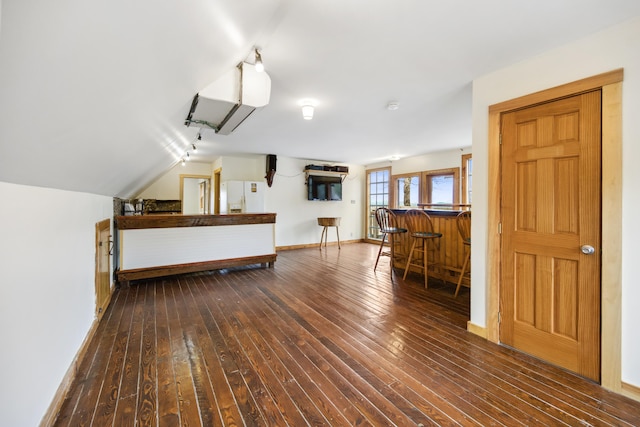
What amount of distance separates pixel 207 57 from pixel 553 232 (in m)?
2.68

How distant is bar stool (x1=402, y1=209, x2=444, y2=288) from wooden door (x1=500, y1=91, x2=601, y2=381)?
158cm

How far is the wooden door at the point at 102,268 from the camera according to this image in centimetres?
256

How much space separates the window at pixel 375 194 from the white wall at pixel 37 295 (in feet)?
22.0

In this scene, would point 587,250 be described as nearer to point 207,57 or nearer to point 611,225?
point 611,225

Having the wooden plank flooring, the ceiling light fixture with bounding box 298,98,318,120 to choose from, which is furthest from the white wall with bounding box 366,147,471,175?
the ceiling light fixture with bounding box 298,98,318,120

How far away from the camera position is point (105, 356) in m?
2.04

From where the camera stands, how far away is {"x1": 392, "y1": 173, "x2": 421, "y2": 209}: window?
6719 millimetres

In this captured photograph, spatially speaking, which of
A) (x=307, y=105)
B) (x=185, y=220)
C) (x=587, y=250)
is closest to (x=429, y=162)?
(x=307, y=105)

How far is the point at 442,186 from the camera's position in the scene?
616cm

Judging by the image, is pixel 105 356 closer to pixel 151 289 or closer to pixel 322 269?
pixel 151 289

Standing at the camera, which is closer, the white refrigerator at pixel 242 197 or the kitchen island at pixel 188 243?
the kitchen island at pixel 188 243

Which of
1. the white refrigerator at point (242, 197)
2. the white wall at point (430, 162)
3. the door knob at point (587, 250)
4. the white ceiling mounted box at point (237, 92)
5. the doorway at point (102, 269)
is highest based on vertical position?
the white wall at point (430, 162)

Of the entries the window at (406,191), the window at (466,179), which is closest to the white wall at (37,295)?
the window at (466,179)

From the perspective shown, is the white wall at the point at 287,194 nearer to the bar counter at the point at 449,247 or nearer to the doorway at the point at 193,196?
the doorway at the point at 193,196
